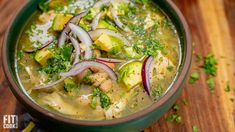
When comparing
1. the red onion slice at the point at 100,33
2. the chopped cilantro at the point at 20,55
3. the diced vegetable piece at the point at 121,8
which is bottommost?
the chopped cilantro at the point at 20,55

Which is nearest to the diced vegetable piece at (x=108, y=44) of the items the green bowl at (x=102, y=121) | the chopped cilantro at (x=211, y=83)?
the green bowl at (x=102, y=121)

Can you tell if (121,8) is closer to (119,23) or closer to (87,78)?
(119,23)

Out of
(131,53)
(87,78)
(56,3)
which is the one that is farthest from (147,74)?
(56,3)

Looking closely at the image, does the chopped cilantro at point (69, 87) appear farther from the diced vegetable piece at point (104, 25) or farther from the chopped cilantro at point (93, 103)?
the diced vegetable piece at point (104, 25)

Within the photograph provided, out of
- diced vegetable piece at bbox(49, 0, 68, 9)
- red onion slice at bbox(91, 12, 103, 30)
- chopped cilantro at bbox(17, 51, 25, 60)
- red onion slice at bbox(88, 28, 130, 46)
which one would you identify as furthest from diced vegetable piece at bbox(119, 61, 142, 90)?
diced vegetable piece at bbox(49, 0, 68, 9)

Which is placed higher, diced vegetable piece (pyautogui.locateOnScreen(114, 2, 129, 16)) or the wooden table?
diced vegetable piece (pyautogui.locateOnScreen(114, 2, 129, 16))

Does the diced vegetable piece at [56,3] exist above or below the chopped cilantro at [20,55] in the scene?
above

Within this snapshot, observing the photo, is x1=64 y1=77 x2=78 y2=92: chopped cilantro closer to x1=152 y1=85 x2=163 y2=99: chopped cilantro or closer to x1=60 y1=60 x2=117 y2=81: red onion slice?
x1=60 y1=60 x2=117 y2=81: red onion slice
